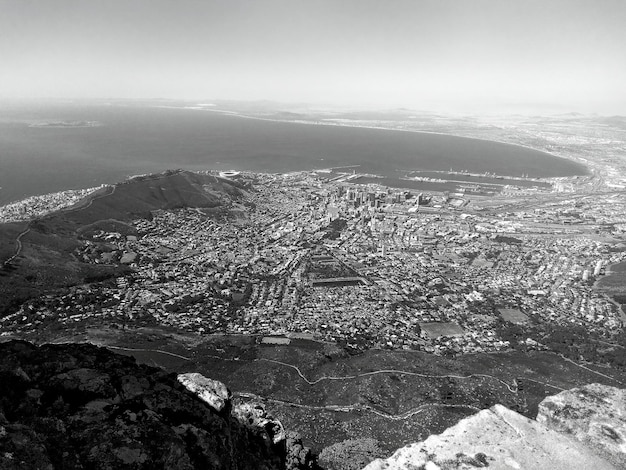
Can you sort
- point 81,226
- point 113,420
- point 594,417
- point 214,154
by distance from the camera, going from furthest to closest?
point 214,154 < point 81,226 < point 594,417 < point 113,420

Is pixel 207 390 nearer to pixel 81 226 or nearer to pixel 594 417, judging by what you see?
pixel 594 417

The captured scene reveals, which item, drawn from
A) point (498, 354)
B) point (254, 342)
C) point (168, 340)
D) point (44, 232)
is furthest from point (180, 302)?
point (498, 354)

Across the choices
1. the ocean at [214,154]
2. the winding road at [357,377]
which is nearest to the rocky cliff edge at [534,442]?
the winding road at [357,377]

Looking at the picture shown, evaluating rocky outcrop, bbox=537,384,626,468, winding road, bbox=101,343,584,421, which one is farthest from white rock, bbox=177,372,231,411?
rocky outcrop, bbox=537,384,626,468

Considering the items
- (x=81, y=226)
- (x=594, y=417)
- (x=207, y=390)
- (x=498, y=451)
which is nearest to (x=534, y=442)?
(x=498, y=451)

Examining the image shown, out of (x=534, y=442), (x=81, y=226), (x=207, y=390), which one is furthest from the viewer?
(x=81, y=226)

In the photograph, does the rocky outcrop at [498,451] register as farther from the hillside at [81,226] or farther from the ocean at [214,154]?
the ocean at [214,154]

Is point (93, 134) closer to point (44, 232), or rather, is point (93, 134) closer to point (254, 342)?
point (44, 232)
